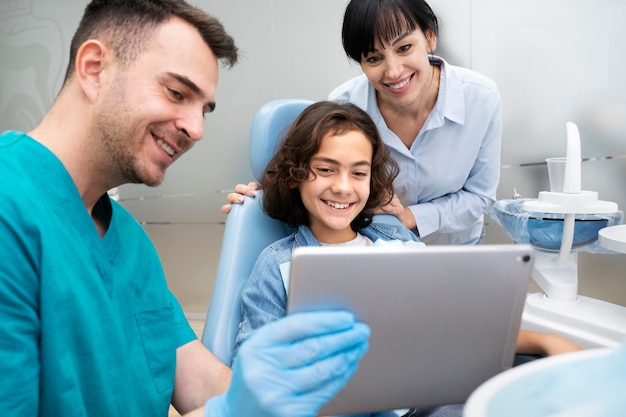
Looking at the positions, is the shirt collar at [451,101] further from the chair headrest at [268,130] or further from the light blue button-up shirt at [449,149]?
Answer: the chair headrest at [268,130]

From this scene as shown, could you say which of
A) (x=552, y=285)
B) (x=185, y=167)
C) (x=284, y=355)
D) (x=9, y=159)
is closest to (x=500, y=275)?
(x=284, y=355)

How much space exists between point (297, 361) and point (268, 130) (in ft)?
2.93

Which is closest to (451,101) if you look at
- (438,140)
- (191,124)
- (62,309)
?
(438,140)

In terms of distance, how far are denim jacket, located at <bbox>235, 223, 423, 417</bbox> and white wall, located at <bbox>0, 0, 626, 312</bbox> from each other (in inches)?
56.0

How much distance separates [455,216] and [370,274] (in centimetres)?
109

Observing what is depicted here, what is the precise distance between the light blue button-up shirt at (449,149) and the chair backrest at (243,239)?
1.09 feet

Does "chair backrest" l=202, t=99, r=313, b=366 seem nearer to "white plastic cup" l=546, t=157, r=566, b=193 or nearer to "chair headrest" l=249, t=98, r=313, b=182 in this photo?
"chair headrest" l=249, t=98, r=313, b=182

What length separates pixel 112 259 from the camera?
40.8 inches

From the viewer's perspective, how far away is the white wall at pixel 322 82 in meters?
2.37

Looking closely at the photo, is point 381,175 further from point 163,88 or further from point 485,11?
point 485,11

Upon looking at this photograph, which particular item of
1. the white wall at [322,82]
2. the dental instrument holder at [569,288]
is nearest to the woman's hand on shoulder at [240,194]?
the dental instrument holder at [569,288]

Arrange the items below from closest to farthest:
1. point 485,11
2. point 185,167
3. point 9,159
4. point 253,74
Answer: point 9,159, point 485,11, point 253,74, point 185,167

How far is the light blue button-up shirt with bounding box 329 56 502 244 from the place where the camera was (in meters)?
A: 1.72

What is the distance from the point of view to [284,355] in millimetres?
766
